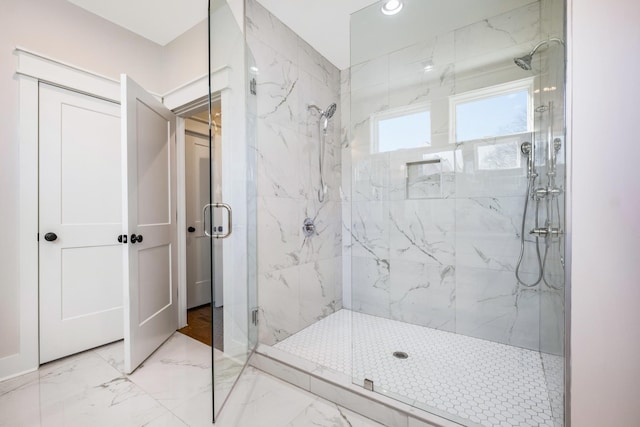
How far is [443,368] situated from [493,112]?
5.74 ft

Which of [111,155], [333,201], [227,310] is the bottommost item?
[227,310]

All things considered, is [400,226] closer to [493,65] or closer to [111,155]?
[493,65]

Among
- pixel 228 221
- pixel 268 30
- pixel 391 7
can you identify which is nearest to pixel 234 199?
pixel 228 221

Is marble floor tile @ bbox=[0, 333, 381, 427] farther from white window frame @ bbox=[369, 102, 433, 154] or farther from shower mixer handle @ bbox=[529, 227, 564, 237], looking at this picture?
white window frame @ bbox=[369, 102, 433, 154]

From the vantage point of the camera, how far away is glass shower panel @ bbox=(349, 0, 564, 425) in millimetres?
1519

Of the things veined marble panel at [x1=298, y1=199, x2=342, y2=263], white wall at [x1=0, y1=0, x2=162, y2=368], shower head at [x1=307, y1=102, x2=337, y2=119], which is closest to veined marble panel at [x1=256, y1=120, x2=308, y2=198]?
veined marble panel at [x1=298, y1=199, x2=342, y2=263]

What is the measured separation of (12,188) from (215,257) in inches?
55.4

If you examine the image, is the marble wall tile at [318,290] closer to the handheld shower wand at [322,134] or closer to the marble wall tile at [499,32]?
the handheld shower wand at [322,134]

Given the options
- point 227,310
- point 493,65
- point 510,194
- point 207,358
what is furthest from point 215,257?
point 493,65

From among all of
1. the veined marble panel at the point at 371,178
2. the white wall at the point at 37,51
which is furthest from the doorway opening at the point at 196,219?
the veined marble panel at the point at 371,178

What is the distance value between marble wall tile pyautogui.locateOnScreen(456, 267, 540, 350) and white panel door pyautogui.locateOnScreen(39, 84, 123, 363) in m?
2.73

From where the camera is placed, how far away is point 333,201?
2568 mm

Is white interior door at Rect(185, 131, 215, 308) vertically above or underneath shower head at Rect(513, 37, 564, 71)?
underneath

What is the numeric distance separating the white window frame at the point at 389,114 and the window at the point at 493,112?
0.21 meters
